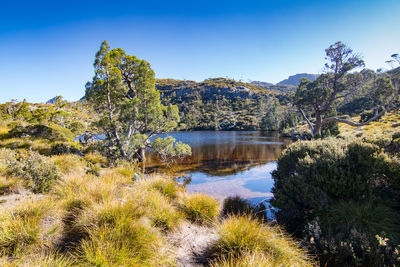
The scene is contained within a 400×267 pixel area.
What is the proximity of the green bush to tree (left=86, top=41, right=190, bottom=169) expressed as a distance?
38.6 feet

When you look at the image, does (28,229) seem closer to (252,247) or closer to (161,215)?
(161,215)

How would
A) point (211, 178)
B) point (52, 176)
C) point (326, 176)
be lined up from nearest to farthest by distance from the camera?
point (326, 176)
point (52, 176)
point (211, 178)

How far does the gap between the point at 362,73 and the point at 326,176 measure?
24.7 metres

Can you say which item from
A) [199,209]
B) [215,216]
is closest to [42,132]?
[199,209]

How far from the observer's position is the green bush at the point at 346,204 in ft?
13.0

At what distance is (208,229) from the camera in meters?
5.10

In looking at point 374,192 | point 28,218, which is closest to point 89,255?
point 28,218

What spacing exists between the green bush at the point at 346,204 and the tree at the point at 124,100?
11.8 m

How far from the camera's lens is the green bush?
3.96 metres

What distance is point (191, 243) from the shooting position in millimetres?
4289

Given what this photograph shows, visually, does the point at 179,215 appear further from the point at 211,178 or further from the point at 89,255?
the point at 211,178

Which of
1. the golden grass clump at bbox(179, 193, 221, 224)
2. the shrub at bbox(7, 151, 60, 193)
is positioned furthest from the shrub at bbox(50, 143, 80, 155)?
the golden grass clump at bbox(179, 193, 221, 224)

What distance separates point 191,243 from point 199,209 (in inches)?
61.0

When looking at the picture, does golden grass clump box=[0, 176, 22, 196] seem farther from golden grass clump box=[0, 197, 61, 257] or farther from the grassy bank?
golden grass clump box=[0, 197, 61, 257]
